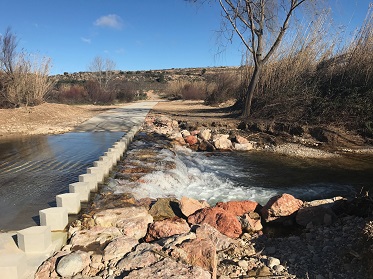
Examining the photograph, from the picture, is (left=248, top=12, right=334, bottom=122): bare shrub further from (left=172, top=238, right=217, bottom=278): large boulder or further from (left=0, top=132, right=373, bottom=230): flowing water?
(left=172, top=238, right=217, bottom=278): large boulder

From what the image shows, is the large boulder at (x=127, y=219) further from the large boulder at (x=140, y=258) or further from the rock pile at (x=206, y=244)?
the large boulder at (x=140, y=258)

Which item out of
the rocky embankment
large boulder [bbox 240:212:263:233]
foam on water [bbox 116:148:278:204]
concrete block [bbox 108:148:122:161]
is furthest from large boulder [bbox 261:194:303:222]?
concrete block [bbox 108:148:122:161]

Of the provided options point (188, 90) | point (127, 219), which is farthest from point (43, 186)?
point (188, 90)

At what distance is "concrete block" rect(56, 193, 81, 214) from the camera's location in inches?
146

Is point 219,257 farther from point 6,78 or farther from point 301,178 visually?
point 6,78

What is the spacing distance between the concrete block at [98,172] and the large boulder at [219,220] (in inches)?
74.0

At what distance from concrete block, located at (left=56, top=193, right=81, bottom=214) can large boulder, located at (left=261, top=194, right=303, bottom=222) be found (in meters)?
2.35

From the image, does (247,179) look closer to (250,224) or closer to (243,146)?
(250,224)

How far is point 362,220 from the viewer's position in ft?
11.3

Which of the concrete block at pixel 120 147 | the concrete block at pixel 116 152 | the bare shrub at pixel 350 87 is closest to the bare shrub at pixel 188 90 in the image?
the bare shrub at pixel 350 87

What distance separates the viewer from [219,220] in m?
Result: 3.69

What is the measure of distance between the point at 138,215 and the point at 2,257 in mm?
1442

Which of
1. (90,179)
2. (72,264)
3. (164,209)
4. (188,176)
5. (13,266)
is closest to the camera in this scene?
(13,266)

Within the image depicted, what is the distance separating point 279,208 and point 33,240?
2.80m
